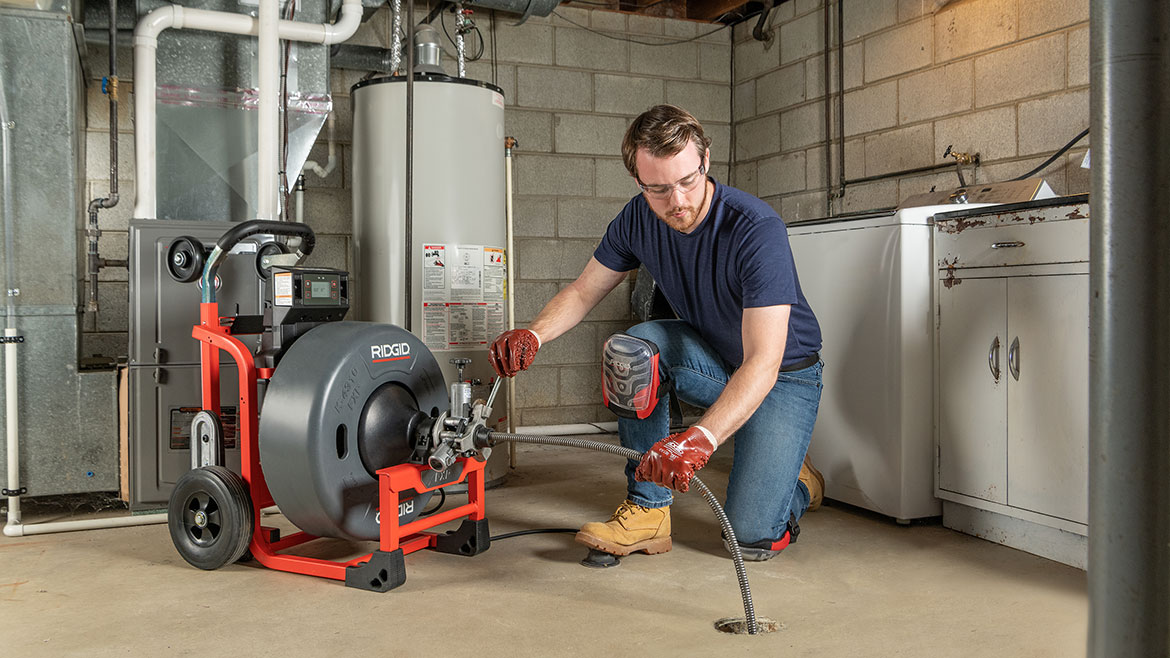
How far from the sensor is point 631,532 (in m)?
2.04

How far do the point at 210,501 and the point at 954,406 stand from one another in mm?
1836

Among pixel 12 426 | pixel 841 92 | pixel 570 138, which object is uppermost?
pixel 841 92

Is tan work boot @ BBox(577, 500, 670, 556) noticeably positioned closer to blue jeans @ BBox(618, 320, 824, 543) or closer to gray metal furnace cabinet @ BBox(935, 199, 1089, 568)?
blue jeans @ BBox(618, 320, 824, 543)

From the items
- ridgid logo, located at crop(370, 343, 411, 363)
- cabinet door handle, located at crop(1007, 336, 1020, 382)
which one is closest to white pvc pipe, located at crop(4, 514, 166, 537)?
ridgid logo, located at crop(370, 343, 411, 363)

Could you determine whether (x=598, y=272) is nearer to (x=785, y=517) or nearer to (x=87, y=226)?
(x=785, y=517)

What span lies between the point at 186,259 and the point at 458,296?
0.92 meters

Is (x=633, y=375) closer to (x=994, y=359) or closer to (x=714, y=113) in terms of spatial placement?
(x=994, y=359)

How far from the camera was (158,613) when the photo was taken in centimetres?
171

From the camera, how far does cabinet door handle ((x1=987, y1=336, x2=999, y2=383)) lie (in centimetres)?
218

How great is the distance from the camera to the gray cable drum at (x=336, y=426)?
5.83 feet

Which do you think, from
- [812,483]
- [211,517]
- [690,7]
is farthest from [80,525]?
[690,7]

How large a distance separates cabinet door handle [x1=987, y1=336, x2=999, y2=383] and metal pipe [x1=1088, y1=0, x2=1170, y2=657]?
1.40m

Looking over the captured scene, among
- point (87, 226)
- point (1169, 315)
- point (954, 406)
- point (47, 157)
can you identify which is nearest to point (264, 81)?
point (47, 157)

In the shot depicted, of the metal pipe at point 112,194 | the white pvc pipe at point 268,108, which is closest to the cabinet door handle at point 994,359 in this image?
the white pvc pipe at point 268,108
